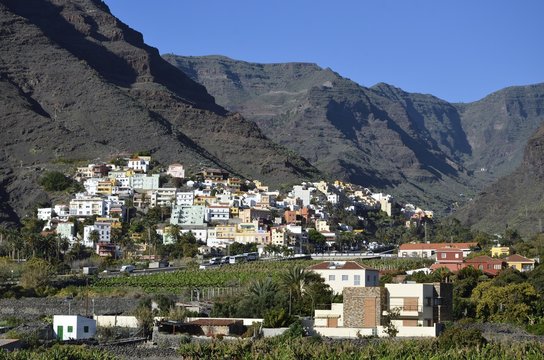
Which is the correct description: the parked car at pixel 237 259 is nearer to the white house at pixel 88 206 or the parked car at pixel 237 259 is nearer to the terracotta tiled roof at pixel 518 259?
the terracotta tiled roof at pixel 518 259

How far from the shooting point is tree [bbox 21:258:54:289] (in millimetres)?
109719

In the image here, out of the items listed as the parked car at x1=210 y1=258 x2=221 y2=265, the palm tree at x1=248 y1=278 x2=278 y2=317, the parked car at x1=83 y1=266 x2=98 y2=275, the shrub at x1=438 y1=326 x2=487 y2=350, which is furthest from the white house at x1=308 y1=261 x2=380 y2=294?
the parked car at x1=210 y1=258 x2=221 y2=265

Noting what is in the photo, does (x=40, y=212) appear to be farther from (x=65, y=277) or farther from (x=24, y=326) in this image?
(x=24, y=326)

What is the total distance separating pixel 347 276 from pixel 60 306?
858 inches

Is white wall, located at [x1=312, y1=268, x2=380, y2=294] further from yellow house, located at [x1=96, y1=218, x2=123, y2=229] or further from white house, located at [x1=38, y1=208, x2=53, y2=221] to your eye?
white house, located at [x1=38, y1=208, x2=53, y2=221]

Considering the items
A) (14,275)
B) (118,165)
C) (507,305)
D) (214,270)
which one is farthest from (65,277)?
(118,165)

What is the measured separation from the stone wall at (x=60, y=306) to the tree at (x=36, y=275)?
7.60 meters

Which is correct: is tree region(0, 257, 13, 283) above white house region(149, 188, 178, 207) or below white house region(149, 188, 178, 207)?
below

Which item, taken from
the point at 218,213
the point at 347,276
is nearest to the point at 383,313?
the point at 347,276

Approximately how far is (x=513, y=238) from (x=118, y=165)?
6826cm

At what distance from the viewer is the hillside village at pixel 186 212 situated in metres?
155

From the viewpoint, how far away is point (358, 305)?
71.4m

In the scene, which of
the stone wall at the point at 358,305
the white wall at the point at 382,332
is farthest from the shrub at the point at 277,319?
the stone wall at the point at 358,305

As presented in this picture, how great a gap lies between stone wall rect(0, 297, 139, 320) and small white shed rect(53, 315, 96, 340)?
41.1ft
